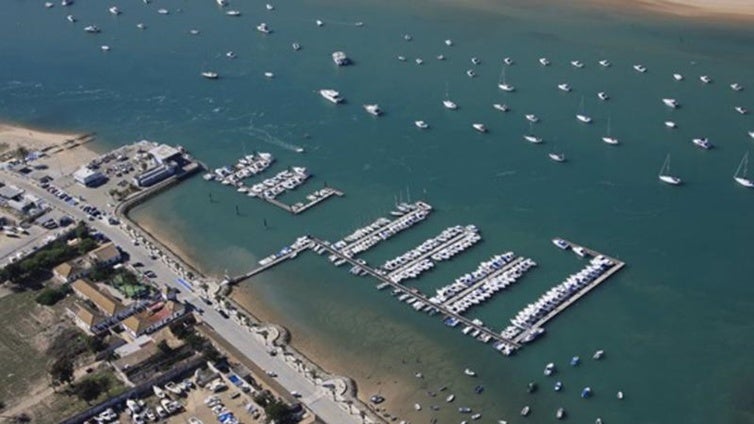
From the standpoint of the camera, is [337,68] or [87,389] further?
[337,68]

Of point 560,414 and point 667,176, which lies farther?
point 667,176

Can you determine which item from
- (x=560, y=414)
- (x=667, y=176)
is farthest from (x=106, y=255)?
(x=667, y=176)

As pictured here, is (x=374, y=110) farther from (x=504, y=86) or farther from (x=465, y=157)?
(x=504, y=86)

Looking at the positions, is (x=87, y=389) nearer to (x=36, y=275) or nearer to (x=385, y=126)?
(x=36, y=275)

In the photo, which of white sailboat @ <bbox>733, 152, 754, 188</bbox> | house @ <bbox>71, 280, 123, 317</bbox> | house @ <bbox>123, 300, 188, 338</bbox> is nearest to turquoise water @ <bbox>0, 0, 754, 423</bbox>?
white sailboat @ <bbox>733, 152, 754, 188</bbox>

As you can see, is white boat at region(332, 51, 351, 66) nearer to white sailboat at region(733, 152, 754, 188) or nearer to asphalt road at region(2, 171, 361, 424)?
asphalt road at region(2, 171, 361, 424)

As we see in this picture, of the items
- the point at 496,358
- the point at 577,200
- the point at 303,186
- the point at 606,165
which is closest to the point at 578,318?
the point at 496,358
